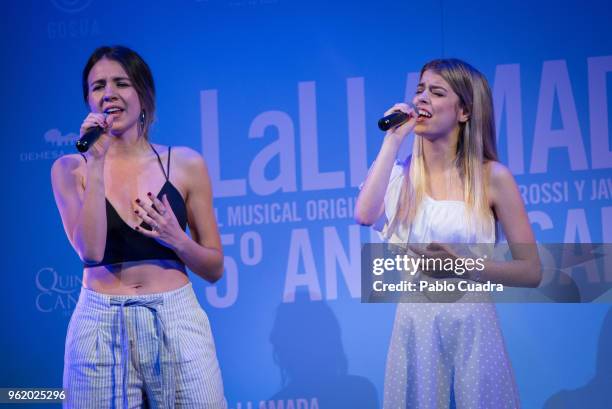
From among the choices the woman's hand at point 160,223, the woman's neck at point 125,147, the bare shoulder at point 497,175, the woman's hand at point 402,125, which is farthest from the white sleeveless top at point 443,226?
the woman's neck at point 125,147

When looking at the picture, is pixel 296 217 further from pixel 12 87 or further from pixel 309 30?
pixel 12 87

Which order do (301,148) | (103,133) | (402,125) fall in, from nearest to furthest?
(103,133)
(402,125)
(301,148)

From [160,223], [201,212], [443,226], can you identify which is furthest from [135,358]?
[443,226]

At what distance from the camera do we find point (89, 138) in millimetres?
2342

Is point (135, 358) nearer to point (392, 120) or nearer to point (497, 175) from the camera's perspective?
point (392, 120)

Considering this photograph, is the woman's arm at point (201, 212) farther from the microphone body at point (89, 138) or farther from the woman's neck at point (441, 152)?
the woman's neck at point (441, 152)

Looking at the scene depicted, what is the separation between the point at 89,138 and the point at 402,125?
980 mm

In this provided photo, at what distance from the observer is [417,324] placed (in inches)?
93.4

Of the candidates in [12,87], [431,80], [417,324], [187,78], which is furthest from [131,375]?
[12,87]

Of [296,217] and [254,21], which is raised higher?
[254,21]

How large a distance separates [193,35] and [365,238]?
1.21 meters

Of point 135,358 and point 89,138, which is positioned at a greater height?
point 89,138

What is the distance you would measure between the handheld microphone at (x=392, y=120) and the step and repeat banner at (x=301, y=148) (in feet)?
3.03

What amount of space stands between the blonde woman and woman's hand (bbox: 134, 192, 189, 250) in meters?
0.60
